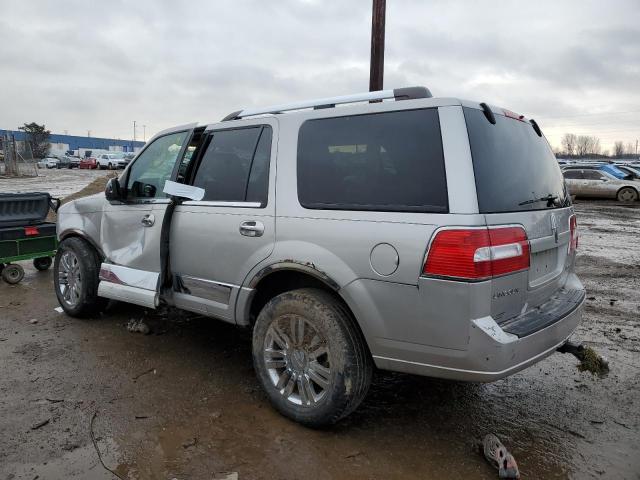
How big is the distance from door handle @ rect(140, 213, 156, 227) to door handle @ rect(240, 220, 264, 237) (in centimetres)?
109

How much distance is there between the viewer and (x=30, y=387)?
3775mm

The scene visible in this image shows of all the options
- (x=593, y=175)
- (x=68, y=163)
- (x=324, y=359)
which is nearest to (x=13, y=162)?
(x=68, y=163)

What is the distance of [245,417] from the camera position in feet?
11.1

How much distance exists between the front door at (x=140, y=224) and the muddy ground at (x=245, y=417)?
60 centimetres

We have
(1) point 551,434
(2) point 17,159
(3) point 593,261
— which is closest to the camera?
(1) point 551,434

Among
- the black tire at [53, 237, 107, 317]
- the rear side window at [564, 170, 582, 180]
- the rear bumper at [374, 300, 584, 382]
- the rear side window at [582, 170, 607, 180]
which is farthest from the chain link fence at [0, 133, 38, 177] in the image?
the rear bumper at [374, 300, 584, 382]

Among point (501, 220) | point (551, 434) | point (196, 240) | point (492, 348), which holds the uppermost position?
point (501, 220)

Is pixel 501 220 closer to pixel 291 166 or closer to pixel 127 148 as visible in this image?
pixel 291 166

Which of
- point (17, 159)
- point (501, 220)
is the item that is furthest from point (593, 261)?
point (17, 159)

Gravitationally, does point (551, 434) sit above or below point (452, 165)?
below

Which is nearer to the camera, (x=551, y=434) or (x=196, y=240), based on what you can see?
(x=551, y=434)

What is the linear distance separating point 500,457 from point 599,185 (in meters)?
21.8

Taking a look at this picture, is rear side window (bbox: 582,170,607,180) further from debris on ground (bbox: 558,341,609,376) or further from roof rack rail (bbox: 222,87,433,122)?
roof rack rail (bbox: 222,87,433,122)

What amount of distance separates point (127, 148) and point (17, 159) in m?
62.9
